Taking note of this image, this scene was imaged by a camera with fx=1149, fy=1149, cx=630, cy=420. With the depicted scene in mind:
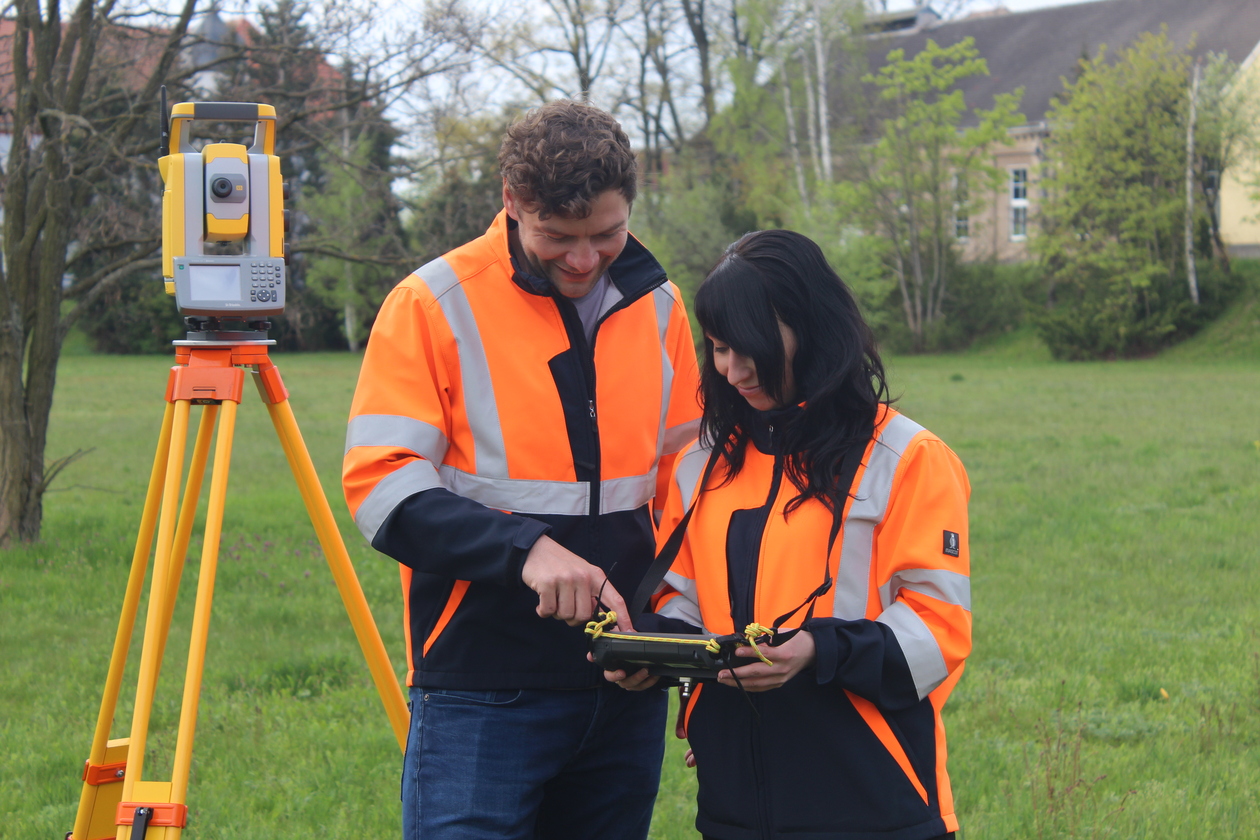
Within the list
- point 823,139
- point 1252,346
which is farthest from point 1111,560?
point 823,139

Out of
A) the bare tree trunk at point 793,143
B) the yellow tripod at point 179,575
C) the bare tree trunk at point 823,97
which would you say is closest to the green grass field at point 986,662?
the yellow tripod at point 179,575

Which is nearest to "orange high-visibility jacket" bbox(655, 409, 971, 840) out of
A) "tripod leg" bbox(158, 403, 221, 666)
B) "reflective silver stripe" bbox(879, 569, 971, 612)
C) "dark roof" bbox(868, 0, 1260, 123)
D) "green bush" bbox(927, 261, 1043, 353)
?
"reflective silver stripe" bbox(879, 569, 971, 612)

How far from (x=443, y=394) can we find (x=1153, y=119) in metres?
38.6

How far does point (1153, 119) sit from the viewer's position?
35844 mm

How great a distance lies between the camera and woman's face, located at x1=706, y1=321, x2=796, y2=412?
229 centimetres

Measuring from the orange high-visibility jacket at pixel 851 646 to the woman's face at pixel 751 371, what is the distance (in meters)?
0.13

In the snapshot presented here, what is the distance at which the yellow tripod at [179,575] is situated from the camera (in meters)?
2.57

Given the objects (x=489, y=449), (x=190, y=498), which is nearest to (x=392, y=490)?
(x=489, y=449)

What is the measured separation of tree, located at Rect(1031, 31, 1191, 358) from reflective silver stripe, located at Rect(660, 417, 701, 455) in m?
34.6

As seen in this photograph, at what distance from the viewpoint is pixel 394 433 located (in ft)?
7.37

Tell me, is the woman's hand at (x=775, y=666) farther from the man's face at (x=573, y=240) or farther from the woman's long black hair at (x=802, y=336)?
the man's face at (x=573, y=240)

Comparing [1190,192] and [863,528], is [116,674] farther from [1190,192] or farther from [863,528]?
[1190,192]

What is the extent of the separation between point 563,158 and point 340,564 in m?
1.36

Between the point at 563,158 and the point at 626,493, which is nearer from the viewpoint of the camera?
the point at 563,158
